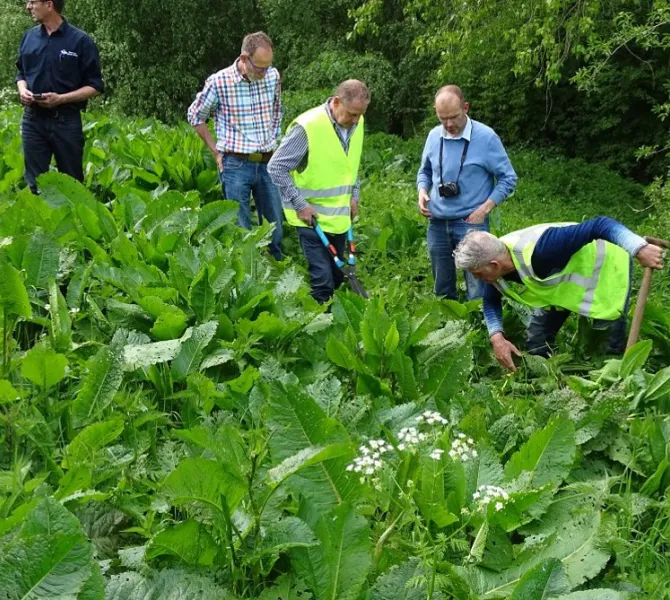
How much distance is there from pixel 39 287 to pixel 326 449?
96.0 inches

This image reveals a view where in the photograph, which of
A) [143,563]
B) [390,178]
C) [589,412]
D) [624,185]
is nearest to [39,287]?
[143,563]

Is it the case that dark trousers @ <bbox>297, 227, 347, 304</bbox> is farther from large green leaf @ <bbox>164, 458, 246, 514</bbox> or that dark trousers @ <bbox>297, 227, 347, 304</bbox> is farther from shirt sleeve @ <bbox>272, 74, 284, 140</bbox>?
large green leaf @ <bbox>164, 458, 246, 514</bbox>

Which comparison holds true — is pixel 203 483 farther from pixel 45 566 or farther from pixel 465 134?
pixel 465 134

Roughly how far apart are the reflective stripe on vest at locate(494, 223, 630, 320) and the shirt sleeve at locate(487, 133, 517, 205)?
134 cm

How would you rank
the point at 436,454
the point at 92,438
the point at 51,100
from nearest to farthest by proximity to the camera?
1. the point at 436,454
2. the point at 92,438
3. the point at 51,100

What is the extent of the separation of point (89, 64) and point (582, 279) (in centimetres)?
460

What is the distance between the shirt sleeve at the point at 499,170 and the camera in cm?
624

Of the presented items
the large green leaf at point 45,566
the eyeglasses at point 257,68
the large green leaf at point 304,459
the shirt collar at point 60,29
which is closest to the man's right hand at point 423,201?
the eyeglasses at point 257,68

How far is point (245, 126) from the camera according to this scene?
7.36 meters

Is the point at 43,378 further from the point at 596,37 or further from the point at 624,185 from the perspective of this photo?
the point at 624,185

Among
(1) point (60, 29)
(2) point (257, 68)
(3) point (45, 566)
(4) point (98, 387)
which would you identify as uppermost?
(1) point (60, 29)

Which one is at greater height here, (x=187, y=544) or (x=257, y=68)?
(x=257, y=68)

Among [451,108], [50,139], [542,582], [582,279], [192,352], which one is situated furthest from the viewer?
[50,139]

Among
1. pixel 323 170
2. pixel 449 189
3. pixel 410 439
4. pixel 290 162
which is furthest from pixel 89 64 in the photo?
pixel 410 439
